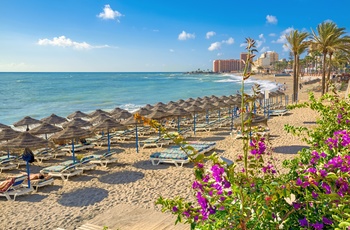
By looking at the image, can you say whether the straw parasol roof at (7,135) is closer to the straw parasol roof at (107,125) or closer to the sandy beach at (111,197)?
the sandy beach at (111,197)

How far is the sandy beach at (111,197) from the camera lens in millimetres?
7094

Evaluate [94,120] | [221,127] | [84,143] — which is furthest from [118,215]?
[221,127]

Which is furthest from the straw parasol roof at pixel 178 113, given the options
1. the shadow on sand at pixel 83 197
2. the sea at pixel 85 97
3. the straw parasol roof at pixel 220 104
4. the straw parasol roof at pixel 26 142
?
the shadow on sand at pixel 83 197

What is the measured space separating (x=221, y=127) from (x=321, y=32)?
15592 mm

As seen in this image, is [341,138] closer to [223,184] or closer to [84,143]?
[223,184]

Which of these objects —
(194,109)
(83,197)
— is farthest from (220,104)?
(83,197)

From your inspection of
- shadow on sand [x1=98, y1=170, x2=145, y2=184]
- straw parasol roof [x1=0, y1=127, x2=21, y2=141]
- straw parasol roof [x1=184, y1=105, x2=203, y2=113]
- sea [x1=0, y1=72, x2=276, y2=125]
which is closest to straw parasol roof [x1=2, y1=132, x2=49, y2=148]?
shadow on sand [x1=98, y1=170, x2=145, y2=184]

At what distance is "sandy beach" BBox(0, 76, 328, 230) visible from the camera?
709 centimetres

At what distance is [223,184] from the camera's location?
2.24m

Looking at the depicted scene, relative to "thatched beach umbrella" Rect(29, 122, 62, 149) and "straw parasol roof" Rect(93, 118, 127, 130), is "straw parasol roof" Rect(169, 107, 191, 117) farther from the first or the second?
"thatched beach umbrella" Rect(29, 122, 62, 149)

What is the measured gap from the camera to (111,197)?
28.6 ft

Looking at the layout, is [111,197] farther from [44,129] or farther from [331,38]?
[331,38]

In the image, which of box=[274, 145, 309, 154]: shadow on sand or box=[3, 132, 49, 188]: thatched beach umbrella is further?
box=[274, 145, 309, 154]: shadow on sand

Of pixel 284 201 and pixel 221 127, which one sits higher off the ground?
pixel 284 201
